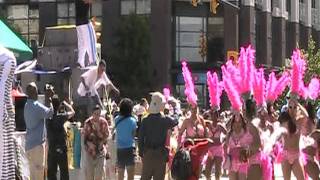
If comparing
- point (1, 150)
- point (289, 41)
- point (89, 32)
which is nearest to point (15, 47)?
point (1, 150)

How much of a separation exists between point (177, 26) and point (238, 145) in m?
40.1

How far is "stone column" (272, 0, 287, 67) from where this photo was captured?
2311 inches

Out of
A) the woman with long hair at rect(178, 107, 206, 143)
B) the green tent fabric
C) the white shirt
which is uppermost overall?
the green tent fabric

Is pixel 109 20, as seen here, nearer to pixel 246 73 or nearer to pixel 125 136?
pixel 125 136

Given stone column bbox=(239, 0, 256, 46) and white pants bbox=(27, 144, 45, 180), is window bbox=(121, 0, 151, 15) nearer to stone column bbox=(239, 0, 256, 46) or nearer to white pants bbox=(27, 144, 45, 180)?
stone column bbox=(239, 0, 256, 46)

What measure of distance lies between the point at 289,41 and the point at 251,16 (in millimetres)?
10854

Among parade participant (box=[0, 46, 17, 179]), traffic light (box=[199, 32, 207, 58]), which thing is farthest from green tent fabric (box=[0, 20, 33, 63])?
traffic light (box=[199, 32, 207, 58])

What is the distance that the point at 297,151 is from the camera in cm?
1118

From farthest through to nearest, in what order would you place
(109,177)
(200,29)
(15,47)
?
(200,29) < (109,177) < (15,47)

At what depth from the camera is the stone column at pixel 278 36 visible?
58.7m

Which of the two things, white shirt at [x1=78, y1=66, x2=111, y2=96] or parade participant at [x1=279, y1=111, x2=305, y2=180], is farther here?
white shirt at [x1=78, y1=66, x2=111, y2=96]

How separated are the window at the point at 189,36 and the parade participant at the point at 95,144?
38.5 metres

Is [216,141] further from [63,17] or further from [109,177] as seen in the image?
[63,17]

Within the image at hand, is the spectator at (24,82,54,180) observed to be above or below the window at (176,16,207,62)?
below
